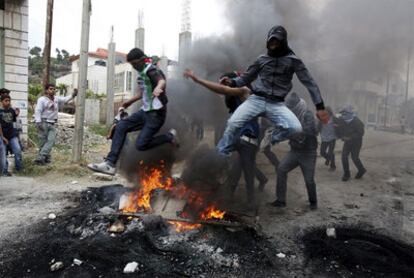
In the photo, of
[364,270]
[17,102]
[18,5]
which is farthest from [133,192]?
[18,5]

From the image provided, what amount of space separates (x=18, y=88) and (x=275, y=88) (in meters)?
8.15

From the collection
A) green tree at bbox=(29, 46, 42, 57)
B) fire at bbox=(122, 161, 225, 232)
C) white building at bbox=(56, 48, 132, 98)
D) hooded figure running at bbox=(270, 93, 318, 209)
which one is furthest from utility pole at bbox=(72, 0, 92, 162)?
green tree at bbox=(29, 46, 42, 57)

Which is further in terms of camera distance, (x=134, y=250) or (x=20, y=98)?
(x=20, y=98)

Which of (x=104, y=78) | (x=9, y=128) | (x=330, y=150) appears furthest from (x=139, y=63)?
(x=104, y=78)

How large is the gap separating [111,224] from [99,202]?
4.09ft

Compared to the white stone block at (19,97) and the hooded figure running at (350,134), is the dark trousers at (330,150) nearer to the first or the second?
the hooded figure running at (350,134)

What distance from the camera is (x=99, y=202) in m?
5.59

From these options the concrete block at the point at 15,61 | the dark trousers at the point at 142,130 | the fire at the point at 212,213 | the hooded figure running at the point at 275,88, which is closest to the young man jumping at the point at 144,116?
the dark trousers at the point at 142,130

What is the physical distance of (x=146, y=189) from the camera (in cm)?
547

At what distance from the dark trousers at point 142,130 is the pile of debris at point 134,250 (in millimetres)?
890

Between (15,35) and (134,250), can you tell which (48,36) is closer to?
(15,35)

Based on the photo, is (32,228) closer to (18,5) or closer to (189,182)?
(189,182)

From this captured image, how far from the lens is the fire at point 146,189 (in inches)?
197

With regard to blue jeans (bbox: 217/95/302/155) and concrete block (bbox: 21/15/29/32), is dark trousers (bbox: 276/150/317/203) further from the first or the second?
concrete block (bbox: 21/15/29/32)
